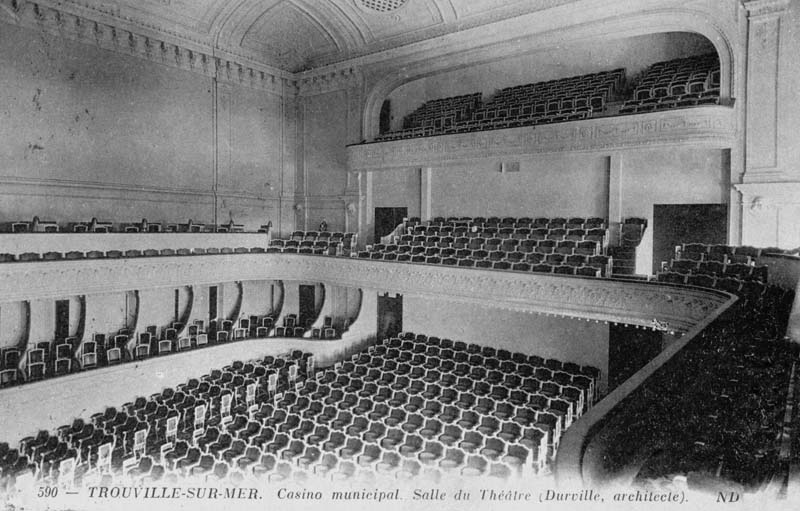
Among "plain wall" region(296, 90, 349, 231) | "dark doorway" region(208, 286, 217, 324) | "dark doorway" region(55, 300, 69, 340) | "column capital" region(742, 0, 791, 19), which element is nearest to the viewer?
"column capital" region(742, 0, 791, 19)

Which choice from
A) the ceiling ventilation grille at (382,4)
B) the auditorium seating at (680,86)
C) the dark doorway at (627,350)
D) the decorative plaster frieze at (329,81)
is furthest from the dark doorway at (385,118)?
the dark doorway at (627,350)

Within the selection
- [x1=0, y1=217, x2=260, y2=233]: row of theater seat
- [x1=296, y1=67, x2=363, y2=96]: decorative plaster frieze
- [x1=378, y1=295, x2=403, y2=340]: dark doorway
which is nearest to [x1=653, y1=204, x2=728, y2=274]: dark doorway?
[x1=378, y1=295, x2=403, y2=340]: dark doorway

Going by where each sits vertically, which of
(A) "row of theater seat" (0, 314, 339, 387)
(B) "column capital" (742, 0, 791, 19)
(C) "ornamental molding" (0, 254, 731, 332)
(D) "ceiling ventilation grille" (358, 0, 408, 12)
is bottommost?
(A) "row of theater seat" (0, 314, 339, 387)

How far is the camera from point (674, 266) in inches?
316

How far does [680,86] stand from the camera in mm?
10016

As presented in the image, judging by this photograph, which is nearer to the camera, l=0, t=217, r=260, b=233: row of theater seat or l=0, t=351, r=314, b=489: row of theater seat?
l=0, t=351, r=314, b=489: row of theater seat

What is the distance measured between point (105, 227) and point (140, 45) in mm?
4517

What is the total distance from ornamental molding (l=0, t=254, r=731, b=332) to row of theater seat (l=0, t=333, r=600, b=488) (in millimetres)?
1422

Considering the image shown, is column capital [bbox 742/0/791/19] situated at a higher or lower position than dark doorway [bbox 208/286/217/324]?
higher

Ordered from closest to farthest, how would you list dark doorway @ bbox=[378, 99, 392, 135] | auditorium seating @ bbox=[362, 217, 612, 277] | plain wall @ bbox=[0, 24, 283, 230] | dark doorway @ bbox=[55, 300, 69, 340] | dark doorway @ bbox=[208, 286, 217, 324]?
auditorium seating @ bbox=[362, 217, 612, 277] → dark doorway @ bbox=[55, 300, 69, 340] → plain wall @ bbox=[0, 24, 283, 230] → dark doorway @ bbox=[208, 286, 217, 324] → dark doorway @ bbox=[378, 99, 392, 135]

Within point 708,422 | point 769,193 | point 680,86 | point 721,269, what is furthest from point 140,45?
point 708,422

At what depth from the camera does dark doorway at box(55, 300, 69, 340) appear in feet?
33.5

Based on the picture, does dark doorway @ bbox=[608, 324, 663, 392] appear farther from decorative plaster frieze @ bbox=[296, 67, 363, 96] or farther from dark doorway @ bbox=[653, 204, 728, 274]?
decorative plaster frieze @ bbox=[296, 67, 363, 96]

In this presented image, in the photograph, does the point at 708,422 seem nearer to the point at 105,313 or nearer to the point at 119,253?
the point at 119,253
